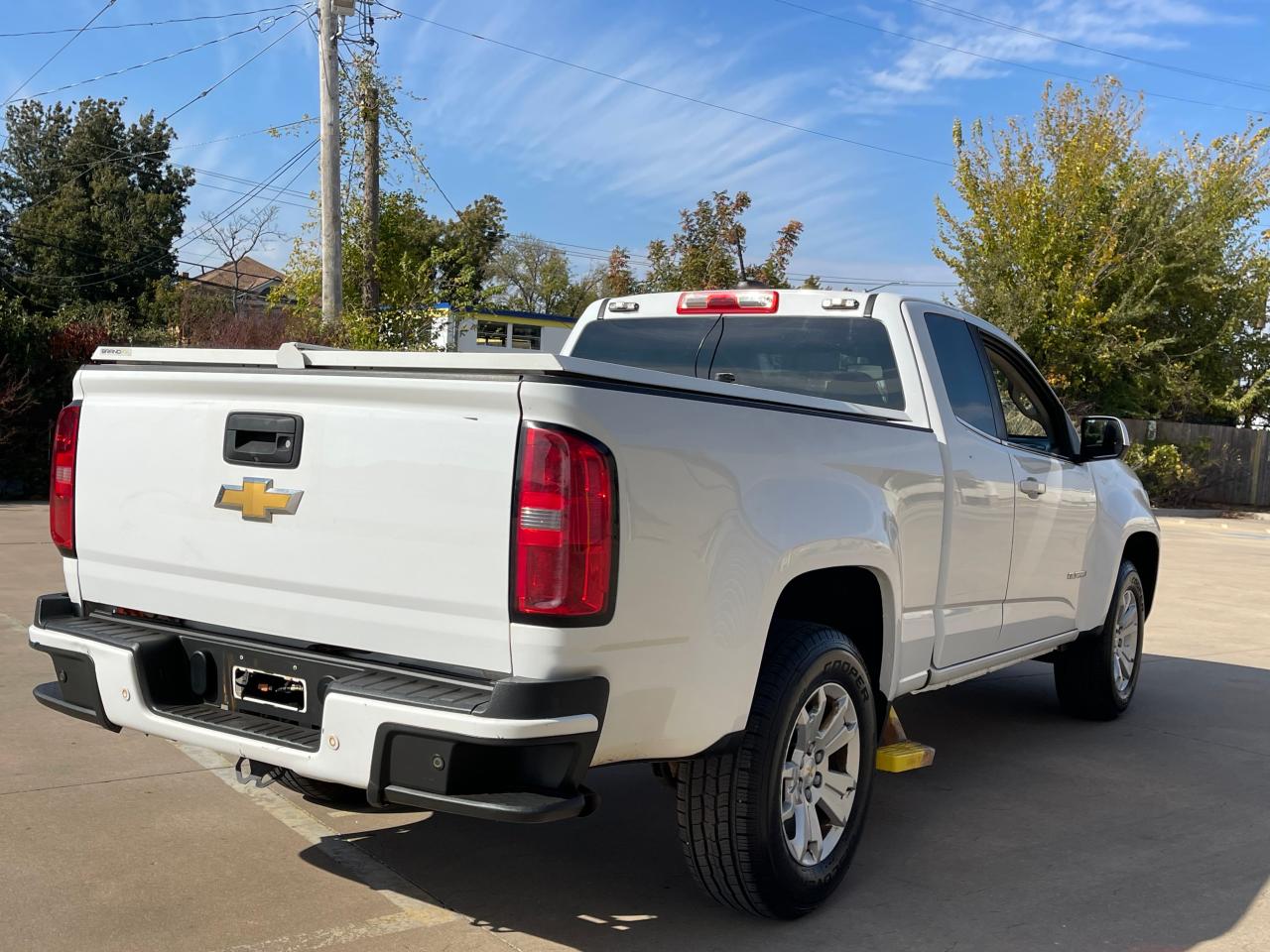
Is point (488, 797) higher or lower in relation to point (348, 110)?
lower

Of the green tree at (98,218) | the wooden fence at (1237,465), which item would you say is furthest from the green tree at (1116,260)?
the green tree at (98,218)

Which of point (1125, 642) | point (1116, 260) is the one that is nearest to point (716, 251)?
point (1116, 260)

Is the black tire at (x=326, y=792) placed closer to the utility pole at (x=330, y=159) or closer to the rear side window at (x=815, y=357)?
the rear side window at (x=815, y=357)

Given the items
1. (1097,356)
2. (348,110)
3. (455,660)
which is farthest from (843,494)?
(1097,356)

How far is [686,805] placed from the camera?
343 centimetres

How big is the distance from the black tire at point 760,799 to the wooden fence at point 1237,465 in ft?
85.8

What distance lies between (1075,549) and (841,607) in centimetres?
211

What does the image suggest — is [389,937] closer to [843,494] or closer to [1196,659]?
[843,494]

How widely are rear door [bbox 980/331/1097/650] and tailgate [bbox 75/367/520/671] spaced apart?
2.89 metres

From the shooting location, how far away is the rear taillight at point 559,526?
280 centimetres

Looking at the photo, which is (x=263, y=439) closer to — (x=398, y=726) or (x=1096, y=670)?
(x=398, y=726)

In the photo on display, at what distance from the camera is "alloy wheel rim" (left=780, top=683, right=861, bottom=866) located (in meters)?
3.64

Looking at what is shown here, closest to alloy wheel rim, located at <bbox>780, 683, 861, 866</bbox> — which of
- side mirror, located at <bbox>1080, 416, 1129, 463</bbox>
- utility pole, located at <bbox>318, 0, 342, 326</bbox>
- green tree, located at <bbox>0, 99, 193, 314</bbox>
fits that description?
side mirror, located at <bbox>1080, 416, 1129, 463</bbox>

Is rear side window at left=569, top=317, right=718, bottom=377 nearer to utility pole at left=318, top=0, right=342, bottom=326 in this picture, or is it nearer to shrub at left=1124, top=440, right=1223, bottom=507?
utility pole at left=318, top=0, right=342, bottom=326
